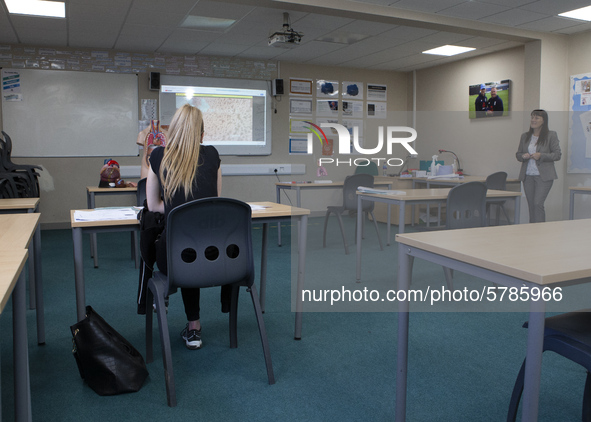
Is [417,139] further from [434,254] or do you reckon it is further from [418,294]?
[434,254]

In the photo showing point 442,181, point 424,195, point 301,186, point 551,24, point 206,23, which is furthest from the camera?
point 442,181

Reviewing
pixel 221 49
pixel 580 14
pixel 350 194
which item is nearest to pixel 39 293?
pixel 350 194

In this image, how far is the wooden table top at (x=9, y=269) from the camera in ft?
3.17

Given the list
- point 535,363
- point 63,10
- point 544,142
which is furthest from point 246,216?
point 544,142

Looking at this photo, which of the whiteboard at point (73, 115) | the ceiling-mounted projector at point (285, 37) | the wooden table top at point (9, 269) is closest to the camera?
the wooden table top at point (9, 269)

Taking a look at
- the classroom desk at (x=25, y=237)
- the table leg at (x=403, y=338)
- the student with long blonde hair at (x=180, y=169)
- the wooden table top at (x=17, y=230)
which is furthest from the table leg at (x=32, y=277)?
the table leg at (x=403, y=338)

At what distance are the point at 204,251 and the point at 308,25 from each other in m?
4.00

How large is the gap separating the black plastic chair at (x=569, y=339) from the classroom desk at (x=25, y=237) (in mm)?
1578

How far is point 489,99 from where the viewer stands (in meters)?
6.57

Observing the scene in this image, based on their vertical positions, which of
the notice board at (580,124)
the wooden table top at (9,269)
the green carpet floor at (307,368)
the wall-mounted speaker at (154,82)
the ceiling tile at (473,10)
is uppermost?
the ceiling tile at (473,10)

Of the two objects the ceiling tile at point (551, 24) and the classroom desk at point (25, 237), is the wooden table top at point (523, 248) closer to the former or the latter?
the classroom desk at point (25, 237)

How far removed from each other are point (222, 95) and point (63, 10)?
2599mm

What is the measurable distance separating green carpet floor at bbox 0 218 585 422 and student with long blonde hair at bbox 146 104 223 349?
1.81ft

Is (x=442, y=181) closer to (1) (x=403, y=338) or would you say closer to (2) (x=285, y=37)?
(2) (x=285, y=37)
